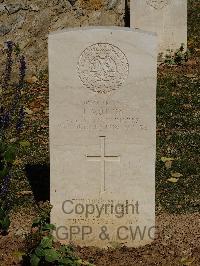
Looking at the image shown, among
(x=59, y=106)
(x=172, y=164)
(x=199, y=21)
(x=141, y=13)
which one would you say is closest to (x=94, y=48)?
(x=59, y=106)

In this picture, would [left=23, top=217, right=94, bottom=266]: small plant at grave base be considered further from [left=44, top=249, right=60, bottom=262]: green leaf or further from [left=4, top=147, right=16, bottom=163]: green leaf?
[left=4, top=147, right=16, bottom=163]: green leaf

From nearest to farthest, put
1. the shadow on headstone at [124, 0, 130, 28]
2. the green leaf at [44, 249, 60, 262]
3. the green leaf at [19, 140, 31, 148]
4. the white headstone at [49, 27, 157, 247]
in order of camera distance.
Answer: the green leaf at [44, 249, 60, 262], the white headstone at [49, 27, 157, 247], the green leaf at [19, 140, 31, 148], the shadow on headstone at [124, 0, 130, 28]

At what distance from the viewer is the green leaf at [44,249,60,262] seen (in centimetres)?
485

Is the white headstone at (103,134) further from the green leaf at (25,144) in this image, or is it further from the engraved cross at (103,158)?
the green leaf at (25,144)

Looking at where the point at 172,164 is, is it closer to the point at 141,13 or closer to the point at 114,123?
the point at 114,123

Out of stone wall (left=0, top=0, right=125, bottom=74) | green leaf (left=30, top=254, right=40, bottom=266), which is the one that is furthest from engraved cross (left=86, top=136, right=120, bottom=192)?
stone wall (left=0, top=0, right=125, bottom=74)

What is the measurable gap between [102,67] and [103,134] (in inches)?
20.5

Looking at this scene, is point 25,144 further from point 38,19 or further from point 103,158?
point 38,19

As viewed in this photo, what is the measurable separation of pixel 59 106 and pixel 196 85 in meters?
4.82

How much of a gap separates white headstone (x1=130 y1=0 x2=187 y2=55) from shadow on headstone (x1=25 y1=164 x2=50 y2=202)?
14.6 ft

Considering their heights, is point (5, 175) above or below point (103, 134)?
below

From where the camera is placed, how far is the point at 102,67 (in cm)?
531

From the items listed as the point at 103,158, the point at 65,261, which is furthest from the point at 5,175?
the point at 65,261

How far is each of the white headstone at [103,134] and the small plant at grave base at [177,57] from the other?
226 inches
